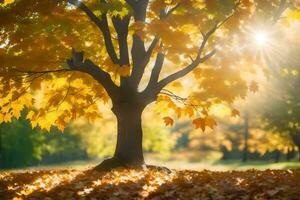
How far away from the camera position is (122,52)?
579 inches

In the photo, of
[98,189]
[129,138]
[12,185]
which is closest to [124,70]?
[129,138]

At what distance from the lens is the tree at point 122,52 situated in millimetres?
11734

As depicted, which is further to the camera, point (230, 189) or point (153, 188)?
point (153, 188)

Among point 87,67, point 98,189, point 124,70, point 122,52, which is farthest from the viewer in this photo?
point 122,52

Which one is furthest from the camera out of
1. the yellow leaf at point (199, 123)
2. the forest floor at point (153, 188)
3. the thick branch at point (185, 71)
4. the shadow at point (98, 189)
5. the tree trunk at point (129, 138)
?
the tree trunk at point (129, 138)

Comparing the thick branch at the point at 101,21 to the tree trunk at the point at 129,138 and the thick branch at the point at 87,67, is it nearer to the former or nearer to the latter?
the thick branch at the point at 87,67

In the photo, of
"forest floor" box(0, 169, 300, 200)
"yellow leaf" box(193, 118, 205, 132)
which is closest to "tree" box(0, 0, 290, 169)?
"yellow leaf" box(193, 118, 205, 132)

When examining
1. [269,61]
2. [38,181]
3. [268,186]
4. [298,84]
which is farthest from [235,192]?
[298,84]

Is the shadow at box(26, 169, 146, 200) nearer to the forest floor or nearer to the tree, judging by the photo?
the forest floor

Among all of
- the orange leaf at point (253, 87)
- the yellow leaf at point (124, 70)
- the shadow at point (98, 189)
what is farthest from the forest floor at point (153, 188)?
the yellow leaf at point (124, 70)

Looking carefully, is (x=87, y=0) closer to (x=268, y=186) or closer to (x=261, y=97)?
(x=268, y=186)

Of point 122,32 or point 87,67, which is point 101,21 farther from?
point 87,67

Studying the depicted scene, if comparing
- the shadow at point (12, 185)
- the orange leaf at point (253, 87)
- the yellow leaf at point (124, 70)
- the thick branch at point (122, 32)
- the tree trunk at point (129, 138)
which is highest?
the thick branch at point (122, 32)

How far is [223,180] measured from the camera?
33.0 ft
